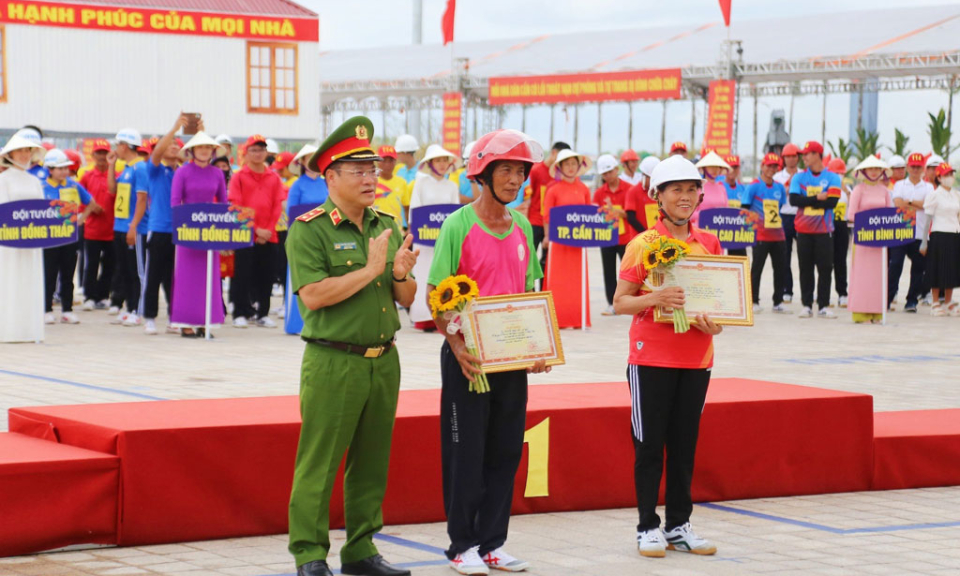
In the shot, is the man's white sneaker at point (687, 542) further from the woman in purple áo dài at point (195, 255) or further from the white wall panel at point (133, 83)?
the white wall panel at point (133, 83)

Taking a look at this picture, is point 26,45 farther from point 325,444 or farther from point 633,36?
point 325,444

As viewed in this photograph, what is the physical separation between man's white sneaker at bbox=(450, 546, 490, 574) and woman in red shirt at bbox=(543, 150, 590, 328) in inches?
371

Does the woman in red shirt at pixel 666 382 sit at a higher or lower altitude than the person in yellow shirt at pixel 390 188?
lower

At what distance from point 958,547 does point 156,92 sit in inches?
1113

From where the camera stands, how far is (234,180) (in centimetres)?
1363

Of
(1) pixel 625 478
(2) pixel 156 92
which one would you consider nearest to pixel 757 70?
(2) pixel 156 92

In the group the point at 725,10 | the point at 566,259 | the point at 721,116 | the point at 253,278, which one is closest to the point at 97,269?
the point at 253,278

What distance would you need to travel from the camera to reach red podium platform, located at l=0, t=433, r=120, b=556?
17.2 feet

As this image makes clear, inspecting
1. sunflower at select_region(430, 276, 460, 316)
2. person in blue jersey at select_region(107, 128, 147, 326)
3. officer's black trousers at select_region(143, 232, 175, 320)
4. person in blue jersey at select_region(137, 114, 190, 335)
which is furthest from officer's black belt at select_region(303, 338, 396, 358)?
person in blue jersey at select_region(107, 128, 147, 326)

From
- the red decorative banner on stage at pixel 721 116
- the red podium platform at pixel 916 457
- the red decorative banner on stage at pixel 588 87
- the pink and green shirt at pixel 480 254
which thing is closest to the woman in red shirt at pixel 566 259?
the red podium platform at pixel 916 457

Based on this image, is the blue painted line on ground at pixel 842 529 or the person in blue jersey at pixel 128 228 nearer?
the blue painted line on ground at pixel 842 529

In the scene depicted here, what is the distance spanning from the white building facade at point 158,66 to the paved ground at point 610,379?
52.2 feet

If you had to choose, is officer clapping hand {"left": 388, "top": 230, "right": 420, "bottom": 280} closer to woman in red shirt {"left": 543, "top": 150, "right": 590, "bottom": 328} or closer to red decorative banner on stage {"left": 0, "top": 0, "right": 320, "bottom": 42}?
woman in red shirt {"left": 543, "top": 150, "right": 590, "bottom": 328}

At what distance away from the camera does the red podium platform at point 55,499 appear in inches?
207
